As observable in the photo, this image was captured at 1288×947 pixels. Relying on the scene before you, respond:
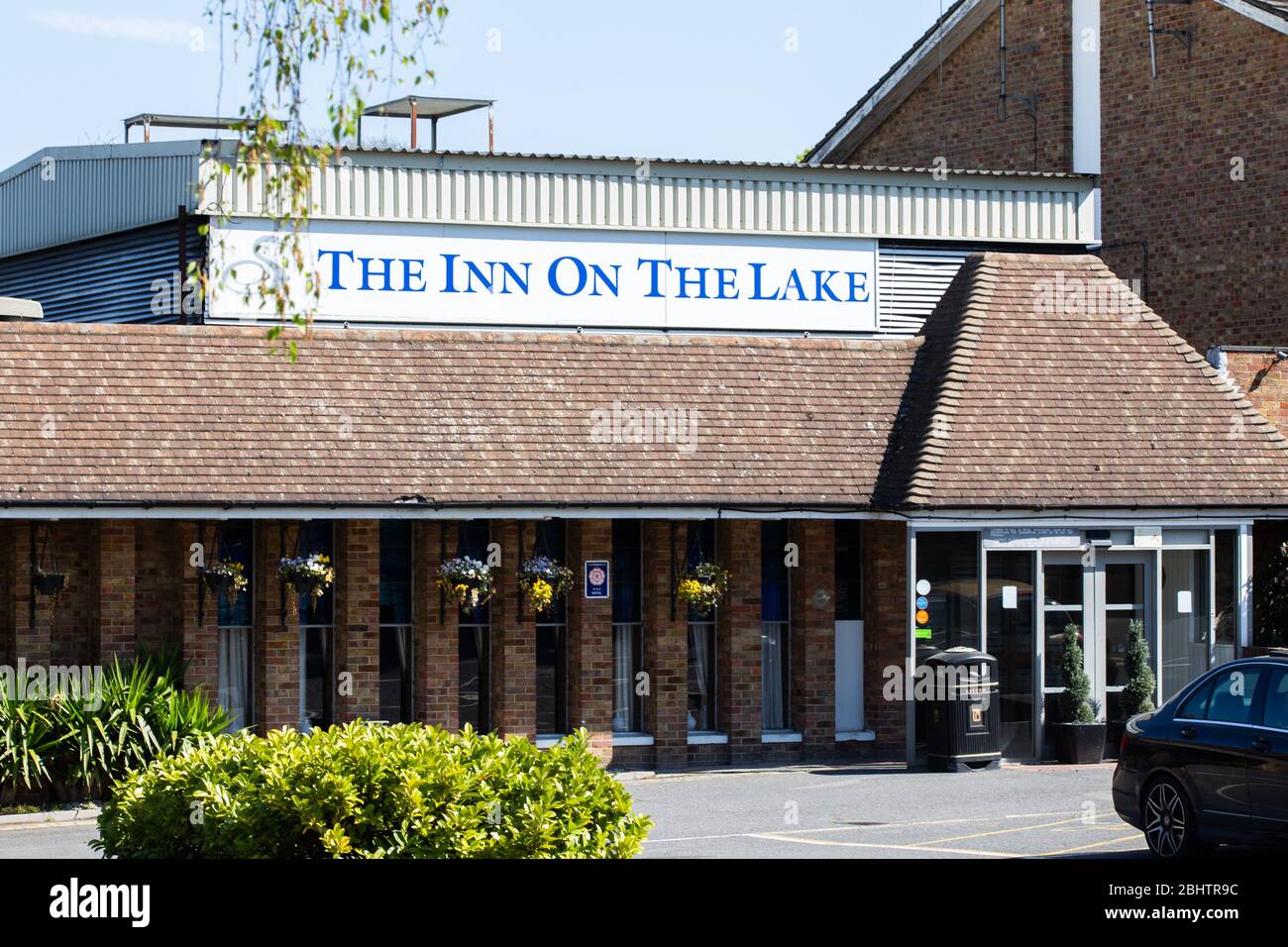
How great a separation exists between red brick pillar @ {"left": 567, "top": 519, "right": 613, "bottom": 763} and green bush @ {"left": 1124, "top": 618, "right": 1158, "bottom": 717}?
5.83 m

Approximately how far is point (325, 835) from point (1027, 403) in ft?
45.9

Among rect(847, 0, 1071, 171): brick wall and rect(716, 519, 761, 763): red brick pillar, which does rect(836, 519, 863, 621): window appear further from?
rect(847, 0, 1071, 171): brick wall

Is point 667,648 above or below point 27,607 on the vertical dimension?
below

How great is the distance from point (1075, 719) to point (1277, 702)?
8070 millimetres

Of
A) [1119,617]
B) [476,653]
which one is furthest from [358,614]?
[1119,617]

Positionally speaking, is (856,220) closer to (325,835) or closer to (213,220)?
(213,220)

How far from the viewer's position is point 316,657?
2030 cm

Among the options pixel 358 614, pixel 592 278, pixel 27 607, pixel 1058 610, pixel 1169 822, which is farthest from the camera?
pixel 592 278

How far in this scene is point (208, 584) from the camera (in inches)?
752

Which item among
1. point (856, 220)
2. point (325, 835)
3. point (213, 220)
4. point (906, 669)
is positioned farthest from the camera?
point (856, 220)

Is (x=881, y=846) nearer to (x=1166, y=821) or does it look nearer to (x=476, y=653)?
(x=1166, y=821)

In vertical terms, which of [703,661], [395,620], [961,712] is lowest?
[961,712]

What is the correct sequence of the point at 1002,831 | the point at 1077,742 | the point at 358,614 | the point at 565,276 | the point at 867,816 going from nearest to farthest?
the point at 1002,831 < the point at 867,816 < the point at 358,614 < the point at 1077,742 < the point at 565,276
